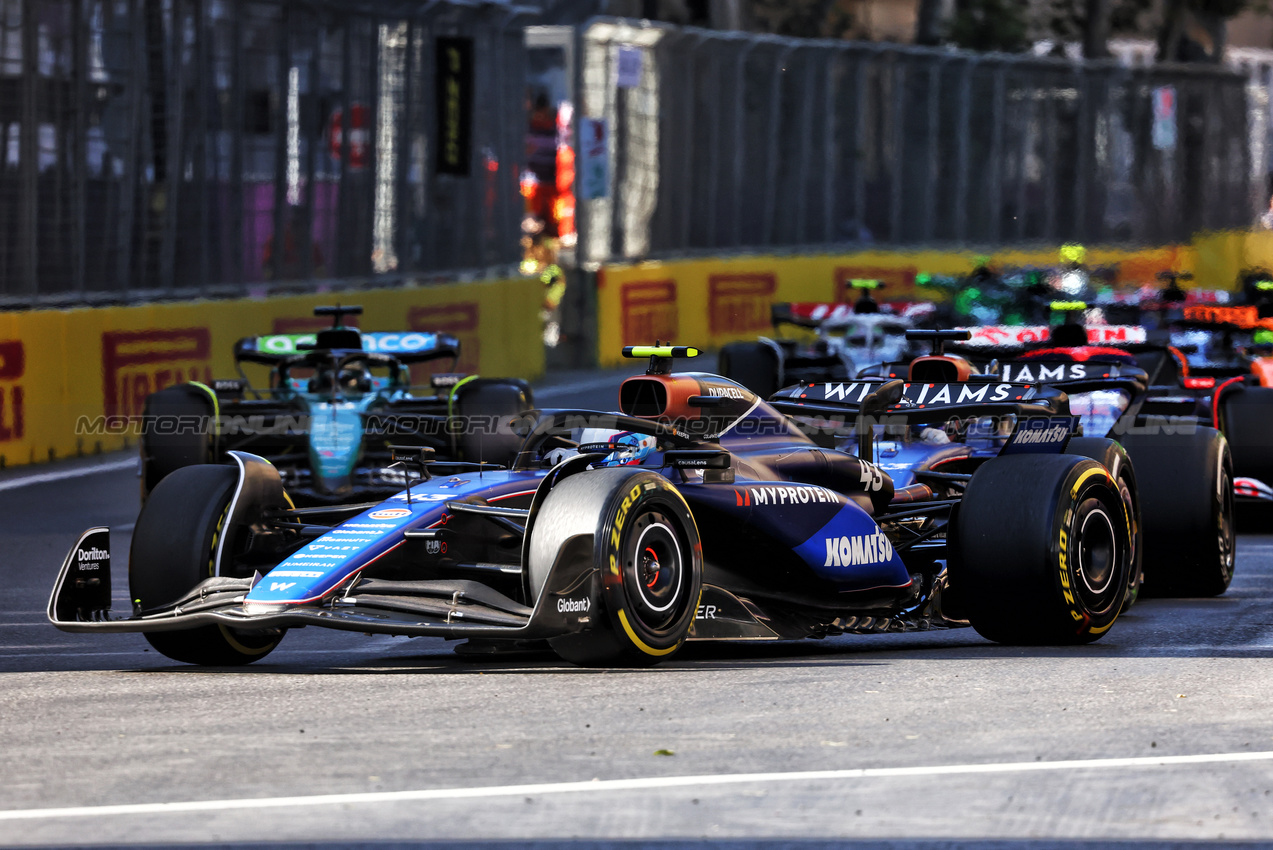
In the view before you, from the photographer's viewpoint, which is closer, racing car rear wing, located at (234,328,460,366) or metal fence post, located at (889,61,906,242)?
racing car rear wing, located at (234,328,460,366)

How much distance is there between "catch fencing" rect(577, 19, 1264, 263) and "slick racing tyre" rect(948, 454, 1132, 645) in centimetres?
2162

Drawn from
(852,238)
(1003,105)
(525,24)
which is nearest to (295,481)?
(525,24)

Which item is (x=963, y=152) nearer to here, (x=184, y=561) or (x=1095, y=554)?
(x=1095, y=554)

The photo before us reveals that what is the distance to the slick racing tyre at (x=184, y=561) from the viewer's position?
846cm

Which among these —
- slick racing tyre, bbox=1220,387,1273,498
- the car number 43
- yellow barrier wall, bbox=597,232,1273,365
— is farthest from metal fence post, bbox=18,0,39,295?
yellow barrier wall, bbox=597,232,1273,365

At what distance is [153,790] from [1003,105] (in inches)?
1555

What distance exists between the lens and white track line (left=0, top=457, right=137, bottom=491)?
53.4 ft

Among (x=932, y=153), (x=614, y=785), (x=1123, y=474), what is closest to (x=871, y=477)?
(x=1123, y=474)

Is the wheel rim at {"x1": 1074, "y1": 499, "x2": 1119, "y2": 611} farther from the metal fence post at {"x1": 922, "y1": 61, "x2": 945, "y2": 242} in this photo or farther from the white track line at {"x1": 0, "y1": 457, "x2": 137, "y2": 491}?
the metal fence post at {"x1": 922, "y1": 61, "x2": 945, "y2": 242}

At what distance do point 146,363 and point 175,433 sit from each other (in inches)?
197

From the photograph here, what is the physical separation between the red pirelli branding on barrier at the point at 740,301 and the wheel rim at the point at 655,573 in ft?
79.3

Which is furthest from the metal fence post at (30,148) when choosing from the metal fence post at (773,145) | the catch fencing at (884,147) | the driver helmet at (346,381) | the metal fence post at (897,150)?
the metal fence post at (897,150)

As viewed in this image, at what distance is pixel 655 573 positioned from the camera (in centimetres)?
809

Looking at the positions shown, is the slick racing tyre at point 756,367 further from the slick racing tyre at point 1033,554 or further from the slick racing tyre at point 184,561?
the slick racing tyre at point 184,561
